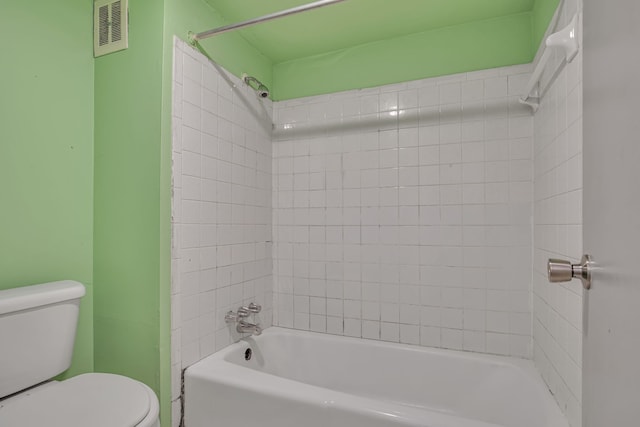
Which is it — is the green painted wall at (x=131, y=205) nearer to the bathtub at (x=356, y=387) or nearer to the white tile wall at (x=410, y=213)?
the bathtub at (x=356, y=387)

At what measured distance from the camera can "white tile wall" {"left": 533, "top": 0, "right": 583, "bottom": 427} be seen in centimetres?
107

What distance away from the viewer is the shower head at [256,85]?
180 centimetres

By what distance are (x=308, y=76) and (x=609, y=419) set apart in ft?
7.03

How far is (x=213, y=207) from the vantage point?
65.4 inches

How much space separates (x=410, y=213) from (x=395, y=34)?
1.06 m

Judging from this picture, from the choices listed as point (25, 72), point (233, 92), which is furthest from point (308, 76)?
point (25, 72)

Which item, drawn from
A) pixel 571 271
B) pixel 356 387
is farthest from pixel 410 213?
pixel 571 271

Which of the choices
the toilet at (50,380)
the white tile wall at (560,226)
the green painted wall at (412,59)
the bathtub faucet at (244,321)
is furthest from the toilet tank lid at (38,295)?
the white tile wall at (560,226)

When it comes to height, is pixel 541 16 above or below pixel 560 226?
above

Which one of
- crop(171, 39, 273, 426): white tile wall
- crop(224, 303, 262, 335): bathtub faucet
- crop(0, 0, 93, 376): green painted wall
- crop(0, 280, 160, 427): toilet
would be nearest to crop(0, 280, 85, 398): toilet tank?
crop(0, 280, 160, 427): toilet

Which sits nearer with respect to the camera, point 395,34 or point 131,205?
point 131,205

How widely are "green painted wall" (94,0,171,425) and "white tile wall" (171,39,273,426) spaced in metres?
0.08

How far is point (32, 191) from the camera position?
4.27 ft

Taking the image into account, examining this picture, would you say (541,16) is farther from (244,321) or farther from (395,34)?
(244,321)
